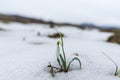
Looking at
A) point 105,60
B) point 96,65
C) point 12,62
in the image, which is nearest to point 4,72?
point 12,62

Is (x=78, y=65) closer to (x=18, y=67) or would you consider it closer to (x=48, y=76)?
(x=48, y=76)

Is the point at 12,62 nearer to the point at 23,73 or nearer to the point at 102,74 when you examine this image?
the point at 23,73

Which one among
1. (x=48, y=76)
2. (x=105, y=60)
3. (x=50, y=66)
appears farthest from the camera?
(x=105, y=60)

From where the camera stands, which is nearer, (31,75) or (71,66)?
(31,75)

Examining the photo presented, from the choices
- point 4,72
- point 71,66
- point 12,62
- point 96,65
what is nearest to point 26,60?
point 12,62

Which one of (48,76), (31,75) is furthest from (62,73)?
(31,75)

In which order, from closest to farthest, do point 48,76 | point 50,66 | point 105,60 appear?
point 48,76, point 50,66, point 105,60

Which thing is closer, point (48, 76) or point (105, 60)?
point (48, 76)

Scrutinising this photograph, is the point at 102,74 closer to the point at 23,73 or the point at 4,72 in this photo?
the point at 23,73
